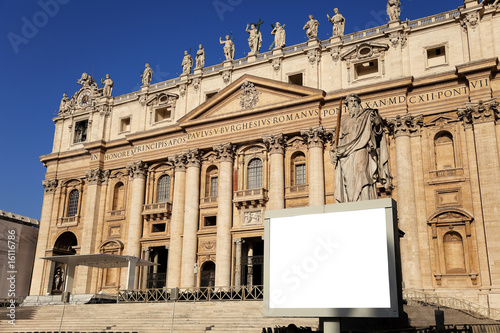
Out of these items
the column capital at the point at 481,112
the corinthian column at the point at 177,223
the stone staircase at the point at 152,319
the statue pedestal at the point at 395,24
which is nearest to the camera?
the stone staircase at the point at 152,319

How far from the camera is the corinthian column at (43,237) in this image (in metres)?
42.2

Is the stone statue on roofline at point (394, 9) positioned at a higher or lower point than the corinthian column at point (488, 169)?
higher

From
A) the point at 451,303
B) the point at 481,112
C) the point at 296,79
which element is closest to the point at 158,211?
the point at 296,79

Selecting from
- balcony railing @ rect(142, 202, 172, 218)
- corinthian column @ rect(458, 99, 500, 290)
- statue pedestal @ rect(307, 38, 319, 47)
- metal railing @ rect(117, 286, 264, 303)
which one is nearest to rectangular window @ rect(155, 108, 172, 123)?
balcony railing @ rect(142, 202, 172, 218)

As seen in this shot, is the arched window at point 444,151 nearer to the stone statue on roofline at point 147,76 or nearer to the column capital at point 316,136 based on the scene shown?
the column capital at point 316,136

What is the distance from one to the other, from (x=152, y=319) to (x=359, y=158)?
54.8 ft

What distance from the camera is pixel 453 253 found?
29.9 m

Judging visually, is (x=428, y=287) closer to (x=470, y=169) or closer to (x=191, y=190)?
(x=470, y=169)

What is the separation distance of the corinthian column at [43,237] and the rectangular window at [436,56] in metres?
32.4

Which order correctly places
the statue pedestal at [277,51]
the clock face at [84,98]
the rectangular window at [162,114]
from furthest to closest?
the clock face at [84,98], the rectangular window at [162,114], the statue pedestal at [277,51]

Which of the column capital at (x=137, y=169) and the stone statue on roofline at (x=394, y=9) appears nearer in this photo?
the stone statue on roofline at (x=394, y=9)

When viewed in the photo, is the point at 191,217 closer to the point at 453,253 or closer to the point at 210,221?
the point at 210,221

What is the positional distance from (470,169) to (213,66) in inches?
825

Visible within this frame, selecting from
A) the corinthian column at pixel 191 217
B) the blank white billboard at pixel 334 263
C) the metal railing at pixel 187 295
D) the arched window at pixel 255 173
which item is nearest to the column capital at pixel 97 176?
the corinthian column at pixel 191 217
